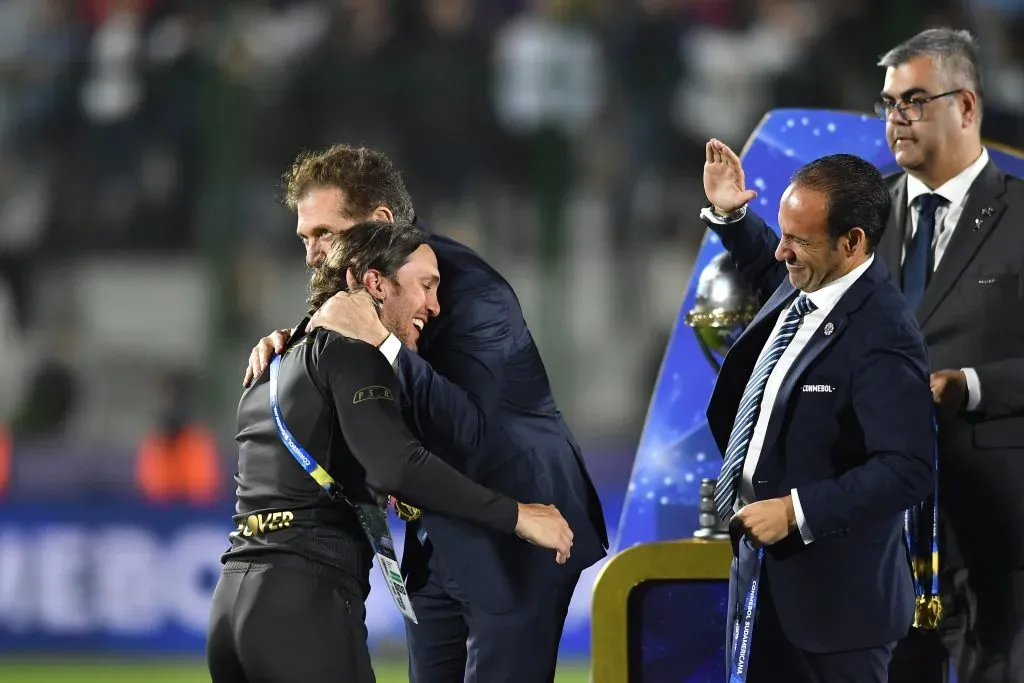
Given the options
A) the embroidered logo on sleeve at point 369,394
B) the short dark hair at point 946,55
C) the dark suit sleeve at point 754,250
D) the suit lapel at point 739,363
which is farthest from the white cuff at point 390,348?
the short dark hair at point 946,55

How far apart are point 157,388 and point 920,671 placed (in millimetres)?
5283

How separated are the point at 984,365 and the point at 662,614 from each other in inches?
35.3

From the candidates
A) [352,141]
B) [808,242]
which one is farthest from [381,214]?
[352,141]

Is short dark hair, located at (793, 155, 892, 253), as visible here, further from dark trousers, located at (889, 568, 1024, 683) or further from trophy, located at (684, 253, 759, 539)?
dark trousers, located at (889, 568, 1024, 683)

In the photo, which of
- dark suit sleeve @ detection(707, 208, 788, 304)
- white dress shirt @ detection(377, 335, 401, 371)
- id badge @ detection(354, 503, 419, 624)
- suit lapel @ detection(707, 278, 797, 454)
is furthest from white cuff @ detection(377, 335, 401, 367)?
dark suit sleeve @ detection(707, 208, 788, 304)

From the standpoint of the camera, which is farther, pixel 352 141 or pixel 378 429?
pixel 352 141

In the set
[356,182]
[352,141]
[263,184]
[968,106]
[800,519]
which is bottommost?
[800,519]

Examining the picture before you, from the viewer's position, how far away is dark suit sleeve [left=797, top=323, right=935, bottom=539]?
2.53 meters

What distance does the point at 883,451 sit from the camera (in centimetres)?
254

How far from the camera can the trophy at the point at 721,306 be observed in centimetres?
345

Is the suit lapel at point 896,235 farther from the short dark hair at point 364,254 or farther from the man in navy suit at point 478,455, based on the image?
the short dark hair at point 364,254

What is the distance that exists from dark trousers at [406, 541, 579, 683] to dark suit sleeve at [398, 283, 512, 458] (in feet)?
1.01

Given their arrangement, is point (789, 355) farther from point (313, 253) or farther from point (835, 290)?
point (313, 253)

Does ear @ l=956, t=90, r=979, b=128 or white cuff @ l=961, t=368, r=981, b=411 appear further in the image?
ear @ l=956, t=90, r=979, b=128
